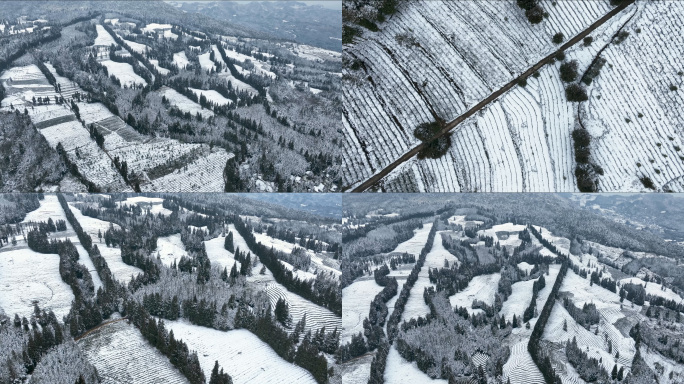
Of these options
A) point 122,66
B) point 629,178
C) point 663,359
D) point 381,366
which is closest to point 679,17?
point 629,178

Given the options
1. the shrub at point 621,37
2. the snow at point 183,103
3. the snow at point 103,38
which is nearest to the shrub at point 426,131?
the snow at point 183,103

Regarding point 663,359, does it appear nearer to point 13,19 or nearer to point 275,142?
point 275,142

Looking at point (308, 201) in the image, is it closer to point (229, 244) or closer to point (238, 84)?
point (229, 244)

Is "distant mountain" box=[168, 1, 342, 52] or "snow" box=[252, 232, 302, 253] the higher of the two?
"distant mountain" box=[168, 1, 342, 52]

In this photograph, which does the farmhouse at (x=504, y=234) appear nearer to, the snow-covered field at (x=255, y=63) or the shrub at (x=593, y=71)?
the shrub at (x=593, y=71)

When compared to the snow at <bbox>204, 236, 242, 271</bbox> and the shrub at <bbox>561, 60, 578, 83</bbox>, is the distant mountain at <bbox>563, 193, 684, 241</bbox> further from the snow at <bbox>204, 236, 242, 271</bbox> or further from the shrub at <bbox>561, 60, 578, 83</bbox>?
the snow at <bbox>204, 236, 242, 271</bbox>

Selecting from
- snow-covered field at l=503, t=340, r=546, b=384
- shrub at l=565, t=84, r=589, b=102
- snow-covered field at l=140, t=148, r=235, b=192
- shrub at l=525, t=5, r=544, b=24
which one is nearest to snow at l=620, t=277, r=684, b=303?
snow-covered field at l=503, t=340, r=546, b=384
